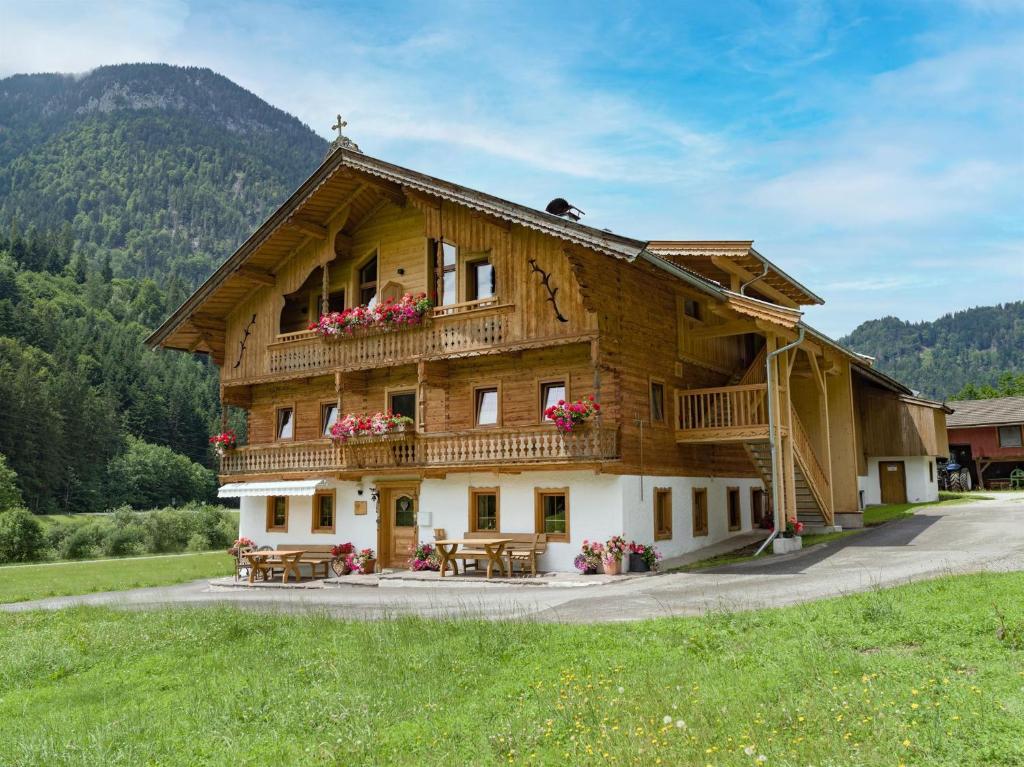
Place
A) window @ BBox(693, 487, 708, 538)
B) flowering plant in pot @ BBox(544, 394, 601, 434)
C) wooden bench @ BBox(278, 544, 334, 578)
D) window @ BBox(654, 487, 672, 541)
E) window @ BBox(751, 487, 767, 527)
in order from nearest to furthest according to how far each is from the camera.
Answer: flowering plant in pot @ BBox(544, 394, 601, 434) → window @ BBox(654, 487, 672, 541) → window @ BBox(693, 487, 708, 538) → wooden bench @ BBox(278, 544, 334, 578) → window @ BBox(751, 487, 767, 527)

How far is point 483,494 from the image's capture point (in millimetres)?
23641

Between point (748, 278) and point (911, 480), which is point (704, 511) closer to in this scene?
point (748, 278)

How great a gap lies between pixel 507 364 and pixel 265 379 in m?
8.56

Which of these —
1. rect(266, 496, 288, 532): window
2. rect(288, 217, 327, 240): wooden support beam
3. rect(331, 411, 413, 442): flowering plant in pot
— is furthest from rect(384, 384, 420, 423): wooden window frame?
rect(288, 217, 327, 240): wooden support beam

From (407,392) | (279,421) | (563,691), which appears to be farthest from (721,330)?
(563,691)

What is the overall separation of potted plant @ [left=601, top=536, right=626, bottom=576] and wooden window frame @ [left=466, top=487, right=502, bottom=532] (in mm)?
3233

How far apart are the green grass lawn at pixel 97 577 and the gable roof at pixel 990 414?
127 ft

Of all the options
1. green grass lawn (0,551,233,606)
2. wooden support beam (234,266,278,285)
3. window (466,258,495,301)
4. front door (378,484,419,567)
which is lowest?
green grass lawn (0,551,233,606)

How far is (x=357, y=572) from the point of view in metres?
25.4

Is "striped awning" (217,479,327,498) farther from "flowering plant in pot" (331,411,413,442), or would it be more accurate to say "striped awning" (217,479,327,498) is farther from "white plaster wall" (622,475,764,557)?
"white plaster wall" (622,475,764,557)

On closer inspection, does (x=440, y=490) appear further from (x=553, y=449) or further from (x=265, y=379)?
(x=265, y=379)

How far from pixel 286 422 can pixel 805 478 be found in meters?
16.0

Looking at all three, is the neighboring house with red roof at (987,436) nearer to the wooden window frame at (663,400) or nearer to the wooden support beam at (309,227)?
the wooden window frame at (663,400)

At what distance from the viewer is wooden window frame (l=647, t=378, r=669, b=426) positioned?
2348 cm
